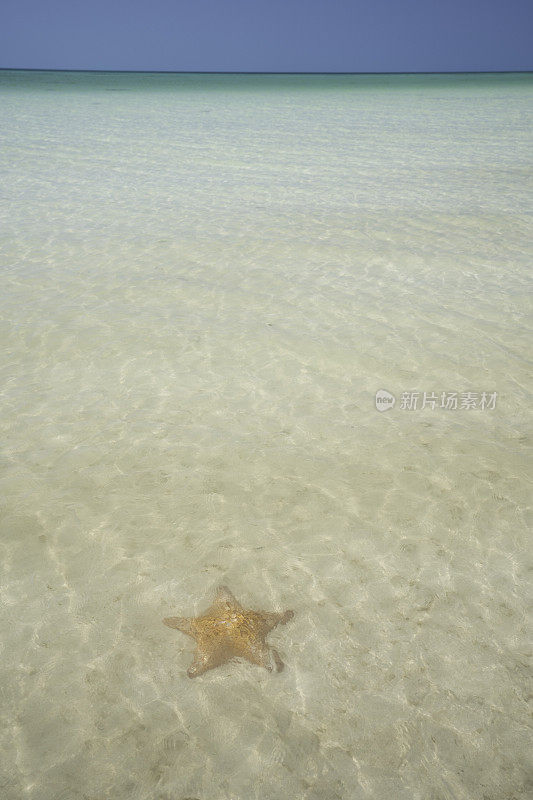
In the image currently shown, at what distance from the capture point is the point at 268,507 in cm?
347

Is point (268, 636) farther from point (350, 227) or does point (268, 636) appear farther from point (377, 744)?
point (350, 227)

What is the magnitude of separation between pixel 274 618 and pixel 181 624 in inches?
18.2

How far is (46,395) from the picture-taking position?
4.54 m

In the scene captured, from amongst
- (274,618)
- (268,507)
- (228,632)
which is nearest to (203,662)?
(228,632)

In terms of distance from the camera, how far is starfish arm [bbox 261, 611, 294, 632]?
2.72 metres

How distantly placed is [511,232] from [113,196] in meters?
6.96

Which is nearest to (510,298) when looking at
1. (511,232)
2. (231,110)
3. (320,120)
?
(511,232)

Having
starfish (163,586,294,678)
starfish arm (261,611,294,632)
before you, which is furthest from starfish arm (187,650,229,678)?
starfish arm (261,611,294,632)

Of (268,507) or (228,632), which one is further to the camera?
(268,507)

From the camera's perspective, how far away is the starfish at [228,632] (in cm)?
256

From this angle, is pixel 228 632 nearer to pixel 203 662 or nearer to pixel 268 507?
pixel 203 662

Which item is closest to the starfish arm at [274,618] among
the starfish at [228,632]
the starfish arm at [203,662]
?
the starfish at [228,632]

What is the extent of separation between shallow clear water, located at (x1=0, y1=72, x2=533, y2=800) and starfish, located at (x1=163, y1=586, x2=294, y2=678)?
0.06m

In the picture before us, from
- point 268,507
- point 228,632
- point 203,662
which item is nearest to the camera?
point 203,662
